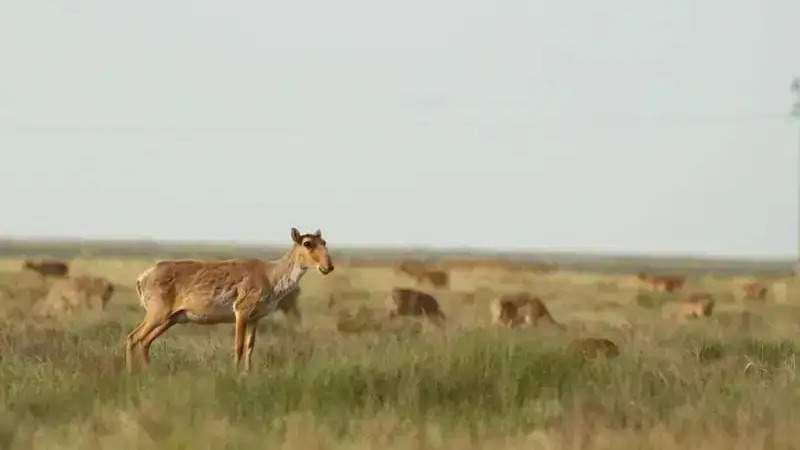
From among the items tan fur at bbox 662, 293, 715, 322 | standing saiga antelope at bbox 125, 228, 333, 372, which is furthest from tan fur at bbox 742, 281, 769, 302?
standing saiga antelope at bbox 125, 228, 333, 372

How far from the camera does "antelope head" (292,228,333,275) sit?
15.4 m

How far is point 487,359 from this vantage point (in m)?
11.8

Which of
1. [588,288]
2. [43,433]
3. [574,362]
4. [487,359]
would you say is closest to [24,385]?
[43,433]

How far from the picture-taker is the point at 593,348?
45.6ft

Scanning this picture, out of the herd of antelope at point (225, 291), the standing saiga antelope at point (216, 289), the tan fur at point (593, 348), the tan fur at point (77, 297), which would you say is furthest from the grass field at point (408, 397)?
the tan fur at point (77, 297)

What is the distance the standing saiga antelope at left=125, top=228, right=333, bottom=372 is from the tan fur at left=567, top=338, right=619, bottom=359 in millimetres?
3167

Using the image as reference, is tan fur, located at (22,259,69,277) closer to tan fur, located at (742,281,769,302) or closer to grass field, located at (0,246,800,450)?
tan fur, located at (742,281,769,302)

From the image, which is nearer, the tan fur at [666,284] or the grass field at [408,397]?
the grass field at [408,397]

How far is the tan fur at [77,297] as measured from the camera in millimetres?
27969

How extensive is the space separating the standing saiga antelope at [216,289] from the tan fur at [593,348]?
3.17 metres

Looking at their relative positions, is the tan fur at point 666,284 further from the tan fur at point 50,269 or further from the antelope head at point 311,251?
the antelope head at point 311,251

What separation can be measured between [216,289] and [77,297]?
1513cm

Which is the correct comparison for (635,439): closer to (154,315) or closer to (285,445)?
(285,445)

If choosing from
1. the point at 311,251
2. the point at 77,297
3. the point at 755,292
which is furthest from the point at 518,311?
the point at 755,292
